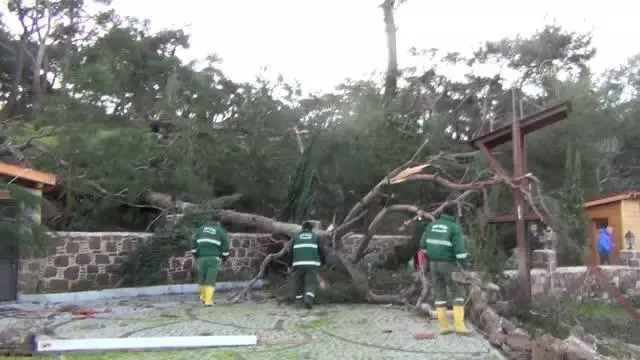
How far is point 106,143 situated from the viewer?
11203 mm

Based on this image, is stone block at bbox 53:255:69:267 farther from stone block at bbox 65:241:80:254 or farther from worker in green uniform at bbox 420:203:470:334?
worker in green uniform at bbox 420:203:470:334

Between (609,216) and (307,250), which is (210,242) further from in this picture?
(609,216)

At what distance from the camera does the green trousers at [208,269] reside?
37.3ft

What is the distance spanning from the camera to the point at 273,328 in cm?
892

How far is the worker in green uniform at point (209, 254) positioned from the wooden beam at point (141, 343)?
3.86 metres

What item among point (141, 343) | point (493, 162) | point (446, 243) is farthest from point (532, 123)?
point (141, 343)

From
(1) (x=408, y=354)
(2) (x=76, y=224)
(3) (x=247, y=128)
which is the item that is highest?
(3) (x=247, y=128)

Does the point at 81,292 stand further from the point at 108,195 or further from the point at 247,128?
the point at 247,128

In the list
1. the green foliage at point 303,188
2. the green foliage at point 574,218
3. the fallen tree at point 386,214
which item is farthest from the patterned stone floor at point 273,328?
the green foliage at point 574,218

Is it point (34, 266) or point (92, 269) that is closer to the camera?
point (34, 266)

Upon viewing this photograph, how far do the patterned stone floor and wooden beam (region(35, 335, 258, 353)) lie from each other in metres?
0.16

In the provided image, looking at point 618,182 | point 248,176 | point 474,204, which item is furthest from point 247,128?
point 618,182

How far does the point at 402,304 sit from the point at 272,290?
308 centimetres

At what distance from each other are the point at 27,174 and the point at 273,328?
5596 millimetres
